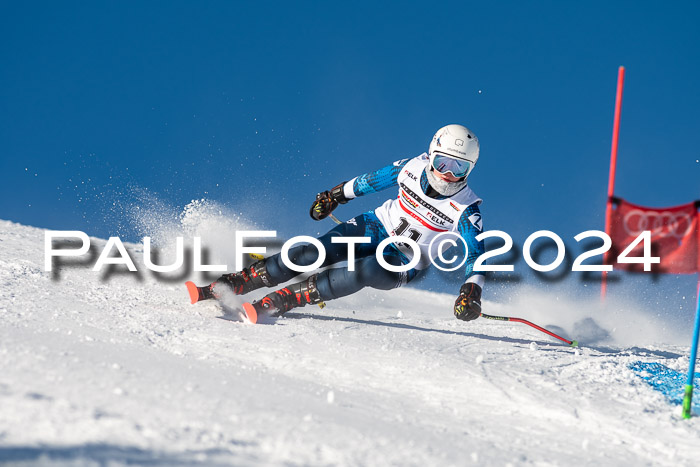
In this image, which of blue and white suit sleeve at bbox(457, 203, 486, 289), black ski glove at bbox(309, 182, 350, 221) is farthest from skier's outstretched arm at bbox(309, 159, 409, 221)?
blue and white suit sleeve at bbox(457, 203, 486, 289)

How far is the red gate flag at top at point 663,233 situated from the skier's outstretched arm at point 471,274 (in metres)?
1.01

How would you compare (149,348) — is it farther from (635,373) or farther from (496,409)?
(635,373)

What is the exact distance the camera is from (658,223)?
4.74 m

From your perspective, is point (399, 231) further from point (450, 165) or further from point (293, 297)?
point (293, 297)

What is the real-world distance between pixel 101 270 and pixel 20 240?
5.65 feet

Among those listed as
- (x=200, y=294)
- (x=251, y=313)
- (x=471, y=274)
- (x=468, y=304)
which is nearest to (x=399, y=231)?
(x=471, y=274)

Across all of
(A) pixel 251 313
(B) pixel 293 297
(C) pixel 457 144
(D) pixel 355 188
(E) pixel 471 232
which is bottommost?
(A) pixel 251 313

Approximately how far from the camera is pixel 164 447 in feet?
7.33

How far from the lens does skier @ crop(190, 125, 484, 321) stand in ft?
16.5

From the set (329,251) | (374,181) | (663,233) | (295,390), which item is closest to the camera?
(295,390)

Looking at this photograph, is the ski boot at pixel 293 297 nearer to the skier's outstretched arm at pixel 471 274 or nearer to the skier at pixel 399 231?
the skier at pixel 399 231

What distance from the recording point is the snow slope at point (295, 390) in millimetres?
2332

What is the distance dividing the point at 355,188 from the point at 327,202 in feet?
0.92

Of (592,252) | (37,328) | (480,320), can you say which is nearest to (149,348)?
(37,328)
